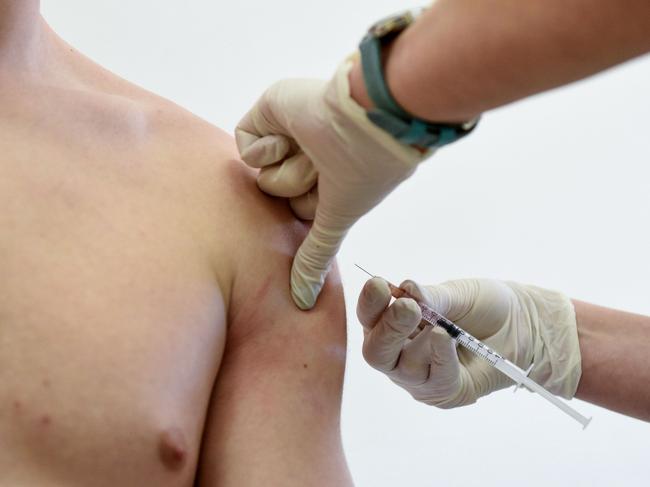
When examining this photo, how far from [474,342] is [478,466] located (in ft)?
2.42

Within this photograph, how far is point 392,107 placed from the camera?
86 cm

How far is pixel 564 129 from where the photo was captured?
6.79ft

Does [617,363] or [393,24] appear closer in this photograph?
[393,24]

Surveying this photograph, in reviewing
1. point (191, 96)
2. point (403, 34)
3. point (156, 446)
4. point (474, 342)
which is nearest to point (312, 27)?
point (191, 96)

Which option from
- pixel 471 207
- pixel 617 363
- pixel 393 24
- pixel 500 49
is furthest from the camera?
pixel 471 207

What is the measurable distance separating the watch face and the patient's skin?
0.40 meters

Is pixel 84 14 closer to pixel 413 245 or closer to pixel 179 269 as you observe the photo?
pixel 413 245

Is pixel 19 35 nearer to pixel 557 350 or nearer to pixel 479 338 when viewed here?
pixel 479 338

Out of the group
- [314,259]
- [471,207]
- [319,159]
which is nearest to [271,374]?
[314,259]

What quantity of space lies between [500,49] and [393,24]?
0.58 ft

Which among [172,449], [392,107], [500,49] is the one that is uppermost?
[500,49]

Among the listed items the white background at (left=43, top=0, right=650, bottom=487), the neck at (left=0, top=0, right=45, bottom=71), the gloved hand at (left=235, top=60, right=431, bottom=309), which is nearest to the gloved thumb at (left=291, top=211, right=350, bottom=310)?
the gloved hand at (left=235, top=60, right=431, bottom=309)

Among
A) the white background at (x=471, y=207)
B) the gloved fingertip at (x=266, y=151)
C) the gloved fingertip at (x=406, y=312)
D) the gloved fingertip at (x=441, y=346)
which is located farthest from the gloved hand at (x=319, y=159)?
the white background at (x=471, y=207)

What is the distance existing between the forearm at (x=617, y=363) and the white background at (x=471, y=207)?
54cm
